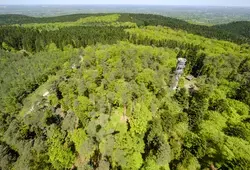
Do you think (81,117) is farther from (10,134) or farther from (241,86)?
(241,86)

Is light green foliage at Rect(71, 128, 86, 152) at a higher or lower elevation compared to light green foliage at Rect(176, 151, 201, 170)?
higher

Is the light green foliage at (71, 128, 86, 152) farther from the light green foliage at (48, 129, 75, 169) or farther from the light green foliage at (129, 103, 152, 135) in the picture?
the light green foliage at (129, 103, 152, 135)

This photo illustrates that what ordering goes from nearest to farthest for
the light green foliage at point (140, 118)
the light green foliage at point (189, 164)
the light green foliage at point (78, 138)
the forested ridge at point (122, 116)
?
1. the light green foliage at point (189, 164)
2. the forested ridge at point (122, 116)
3. the light green foliage at point (78, 138)
4. the light green foliage at point (140, 118)

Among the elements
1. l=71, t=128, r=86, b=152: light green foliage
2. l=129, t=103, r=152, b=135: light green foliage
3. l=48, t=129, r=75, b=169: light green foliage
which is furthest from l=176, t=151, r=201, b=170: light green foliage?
l=48, t=129, r=75, b=169: light green foliage

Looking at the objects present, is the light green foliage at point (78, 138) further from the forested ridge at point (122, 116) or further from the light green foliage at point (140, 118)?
the light green foliage at point (140, 118)

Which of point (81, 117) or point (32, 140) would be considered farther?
point (81, 117)

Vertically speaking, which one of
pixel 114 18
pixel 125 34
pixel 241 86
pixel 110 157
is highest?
pixel 110 157

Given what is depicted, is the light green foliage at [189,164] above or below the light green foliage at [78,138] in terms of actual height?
below

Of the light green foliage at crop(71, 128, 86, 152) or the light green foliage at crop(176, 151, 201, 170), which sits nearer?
the light green foliage at crop(176, 151, 201, 170)

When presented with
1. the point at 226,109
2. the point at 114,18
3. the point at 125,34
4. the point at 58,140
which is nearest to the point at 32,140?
the point at 58,140

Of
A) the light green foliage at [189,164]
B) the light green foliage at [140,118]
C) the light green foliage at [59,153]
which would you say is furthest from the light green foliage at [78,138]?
the light green foliage at [189,164]

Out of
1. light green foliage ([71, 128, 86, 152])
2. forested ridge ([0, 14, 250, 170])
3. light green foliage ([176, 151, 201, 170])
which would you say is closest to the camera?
light green foliage ([176, 151, 201, 170])
